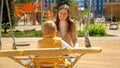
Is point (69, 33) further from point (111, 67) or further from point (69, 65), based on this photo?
point (111, 67)

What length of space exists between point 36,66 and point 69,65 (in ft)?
1.08

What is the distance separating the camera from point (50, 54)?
3760mm

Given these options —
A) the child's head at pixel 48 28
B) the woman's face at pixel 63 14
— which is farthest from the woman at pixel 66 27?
the child's head at pixel 48 28

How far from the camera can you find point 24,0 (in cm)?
6475

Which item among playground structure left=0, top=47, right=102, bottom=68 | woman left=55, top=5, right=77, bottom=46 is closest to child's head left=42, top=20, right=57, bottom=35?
playground structure left=0, top=47, right=102, bottom=68

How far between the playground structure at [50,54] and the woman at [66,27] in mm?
1210

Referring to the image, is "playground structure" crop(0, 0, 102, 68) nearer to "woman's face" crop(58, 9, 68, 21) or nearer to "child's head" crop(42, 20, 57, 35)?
"child's head" crop(42, 20, 57, 35)

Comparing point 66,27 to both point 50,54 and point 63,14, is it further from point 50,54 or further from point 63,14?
Result: point 50,54

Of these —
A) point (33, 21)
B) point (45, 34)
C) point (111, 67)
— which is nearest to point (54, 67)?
point (45, 34)

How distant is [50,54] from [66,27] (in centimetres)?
149

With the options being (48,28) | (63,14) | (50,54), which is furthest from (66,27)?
(50,54)

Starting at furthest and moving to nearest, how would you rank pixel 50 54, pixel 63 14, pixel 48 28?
pixel 63 14 < pixel 48 28 < pixel 50 54

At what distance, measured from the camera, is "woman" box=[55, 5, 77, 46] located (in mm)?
5125

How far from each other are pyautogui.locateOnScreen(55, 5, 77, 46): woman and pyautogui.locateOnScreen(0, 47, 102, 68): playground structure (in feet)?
3.97
